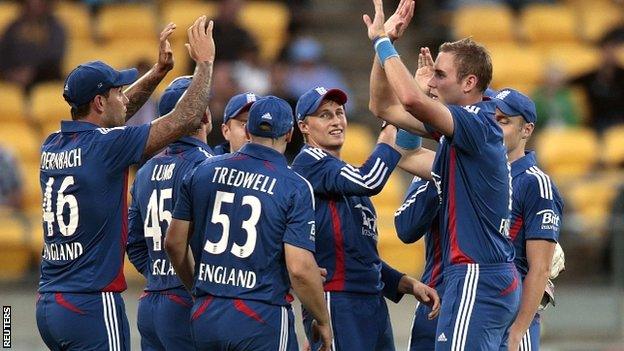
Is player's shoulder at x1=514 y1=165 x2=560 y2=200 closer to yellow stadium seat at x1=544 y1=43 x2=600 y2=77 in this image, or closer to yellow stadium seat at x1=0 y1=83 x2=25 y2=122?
yellow stadium seat at x1=0 y1=83 x2=25 y2=122

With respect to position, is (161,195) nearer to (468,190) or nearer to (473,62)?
(468,190)

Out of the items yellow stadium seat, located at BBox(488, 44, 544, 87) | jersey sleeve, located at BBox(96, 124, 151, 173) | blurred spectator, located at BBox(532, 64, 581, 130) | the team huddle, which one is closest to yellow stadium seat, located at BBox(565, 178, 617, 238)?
blurred spectator, located at BBox(532, 64, 581, 130)

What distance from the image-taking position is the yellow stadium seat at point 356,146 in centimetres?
1502

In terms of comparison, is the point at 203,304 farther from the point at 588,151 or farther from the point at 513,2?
the point at 513,2

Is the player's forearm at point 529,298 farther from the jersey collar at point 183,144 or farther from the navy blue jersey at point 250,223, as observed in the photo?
the jersey collar at point 183,144

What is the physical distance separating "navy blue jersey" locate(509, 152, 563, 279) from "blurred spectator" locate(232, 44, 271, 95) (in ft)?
25.6

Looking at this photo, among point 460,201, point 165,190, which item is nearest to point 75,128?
point 165,190

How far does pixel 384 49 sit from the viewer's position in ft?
23.5

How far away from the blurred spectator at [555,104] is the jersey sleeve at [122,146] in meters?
9.50

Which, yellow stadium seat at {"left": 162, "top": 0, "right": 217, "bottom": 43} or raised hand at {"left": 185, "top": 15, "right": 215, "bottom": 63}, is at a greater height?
yellow stadium seat at {"left": 162, "top": 0, "right": 217, "bottom": 43}

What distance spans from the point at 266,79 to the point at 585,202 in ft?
13.5

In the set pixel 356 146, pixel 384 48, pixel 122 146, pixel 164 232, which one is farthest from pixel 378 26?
pixel 356 146

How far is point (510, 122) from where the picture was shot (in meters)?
7.87

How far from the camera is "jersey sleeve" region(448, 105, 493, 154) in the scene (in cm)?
696
